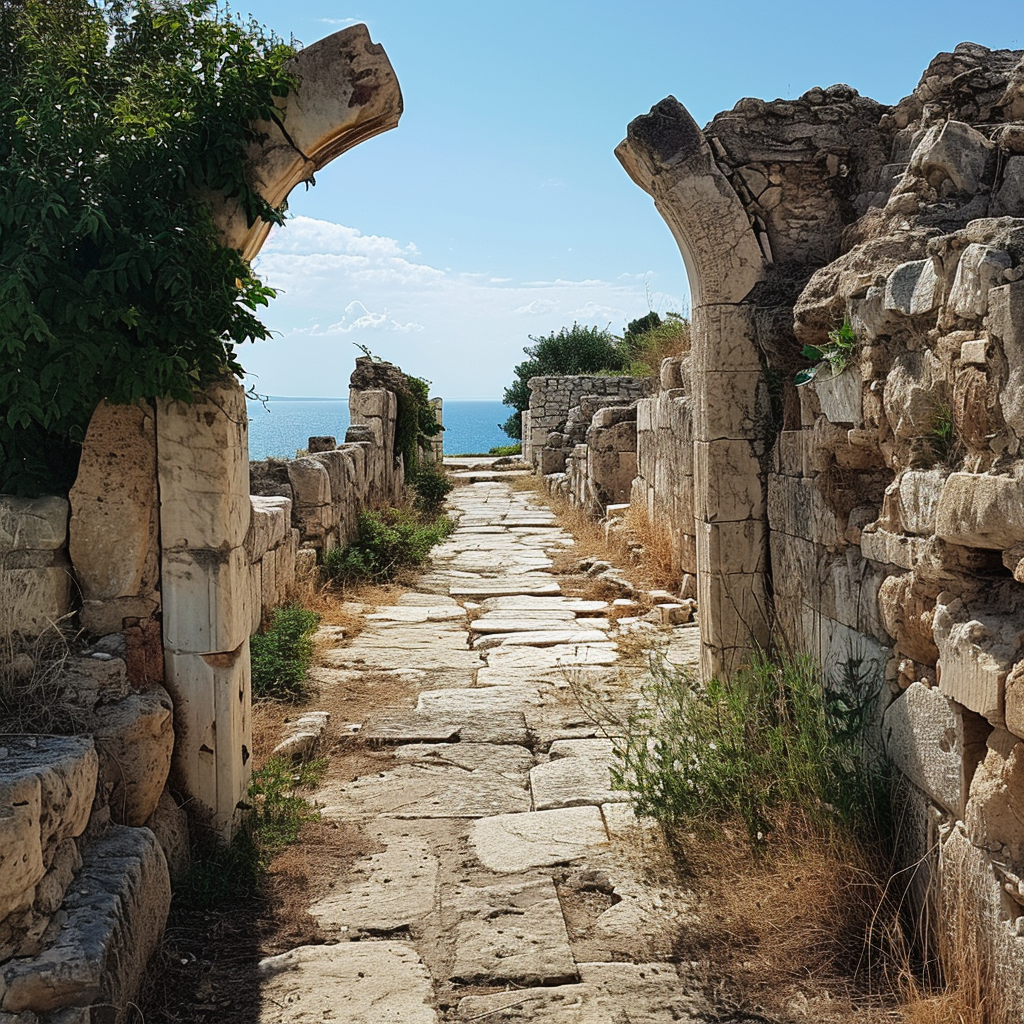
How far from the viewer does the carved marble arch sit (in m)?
4.16

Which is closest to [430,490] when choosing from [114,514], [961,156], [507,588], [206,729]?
[507,588]

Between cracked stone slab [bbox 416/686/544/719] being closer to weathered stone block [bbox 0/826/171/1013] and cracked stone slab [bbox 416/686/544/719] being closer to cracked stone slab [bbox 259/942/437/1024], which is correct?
cracked stone slab [bbox 259/942/437/1024]

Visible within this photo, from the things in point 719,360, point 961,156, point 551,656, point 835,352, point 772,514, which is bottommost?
point 551,656

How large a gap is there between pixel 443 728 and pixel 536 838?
1.66 metres

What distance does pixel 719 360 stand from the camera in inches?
231

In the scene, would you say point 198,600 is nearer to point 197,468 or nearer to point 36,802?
point 197,468

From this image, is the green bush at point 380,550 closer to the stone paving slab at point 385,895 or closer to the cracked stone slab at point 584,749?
the cracked stone slab at point 584,749

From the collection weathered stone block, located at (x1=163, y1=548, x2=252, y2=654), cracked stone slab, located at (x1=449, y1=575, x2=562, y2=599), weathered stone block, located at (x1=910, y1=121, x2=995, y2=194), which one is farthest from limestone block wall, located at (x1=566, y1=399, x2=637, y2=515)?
weathered stone block, located at (x1=163, y1=548, x2=252, y2=654)

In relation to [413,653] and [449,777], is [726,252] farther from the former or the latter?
[413,653]

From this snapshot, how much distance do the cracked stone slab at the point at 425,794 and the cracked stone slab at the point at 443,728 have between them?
1.39 feet

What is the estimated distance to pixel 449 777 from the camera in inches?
213

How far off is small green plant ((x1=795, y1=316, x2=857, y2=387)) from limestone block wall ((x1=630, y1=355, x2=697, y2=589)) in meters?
3.86

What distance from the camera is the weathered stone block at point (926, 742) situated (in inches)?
121

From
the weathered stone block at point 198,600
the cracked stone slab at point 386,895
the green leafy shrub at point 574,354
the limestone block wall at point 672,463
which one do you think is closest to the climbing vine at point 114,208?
the weathered stone block at point 198,600
